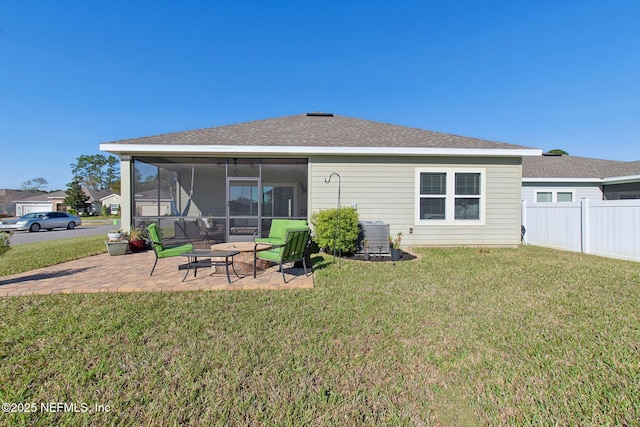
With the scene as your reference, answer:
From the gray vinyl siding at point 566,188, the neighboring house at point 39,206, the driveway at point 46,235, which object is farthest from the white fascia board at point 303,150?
the neighboring house at point 39,206

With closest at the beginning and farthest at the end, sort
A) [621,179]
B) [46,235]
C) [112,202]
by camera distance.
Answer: [621,179], [46,235], [112,202]

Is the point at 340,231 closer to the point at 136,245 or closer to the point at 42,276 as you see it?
the point at 136,245

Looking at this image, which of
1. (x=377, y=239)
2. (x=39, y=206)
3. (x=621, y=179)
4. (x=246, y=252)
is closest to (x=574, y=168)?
(x=621, y=179)

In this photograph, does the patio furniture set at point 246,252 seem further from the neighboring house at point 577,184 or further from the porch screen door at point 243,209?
the neighboring house at point 577,184

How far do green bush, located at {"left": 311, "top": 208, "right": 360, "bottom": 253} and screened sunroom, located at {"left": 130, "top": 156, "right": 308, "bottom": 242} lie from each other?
167cm

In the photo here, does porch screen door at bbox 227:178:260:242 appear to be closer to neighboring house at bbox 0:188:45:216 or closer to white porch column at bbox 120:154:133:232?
white porch column at bbox 120:154:133:232

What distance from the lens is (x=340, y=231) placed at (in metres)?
7.31

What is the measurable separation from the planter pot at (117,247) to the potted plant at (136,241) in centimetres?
33

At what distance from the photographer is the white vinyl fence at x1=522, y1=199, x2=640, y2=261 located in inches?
282

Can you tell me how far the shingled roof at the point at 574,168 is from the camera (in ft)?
41.8

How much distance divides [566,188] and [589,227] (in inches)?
243

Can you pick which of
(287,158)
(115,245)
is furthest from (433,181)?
(115,245)

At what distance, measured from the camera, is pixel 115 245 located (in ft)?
25.0

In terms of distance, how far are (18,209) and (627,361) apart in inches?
2499
